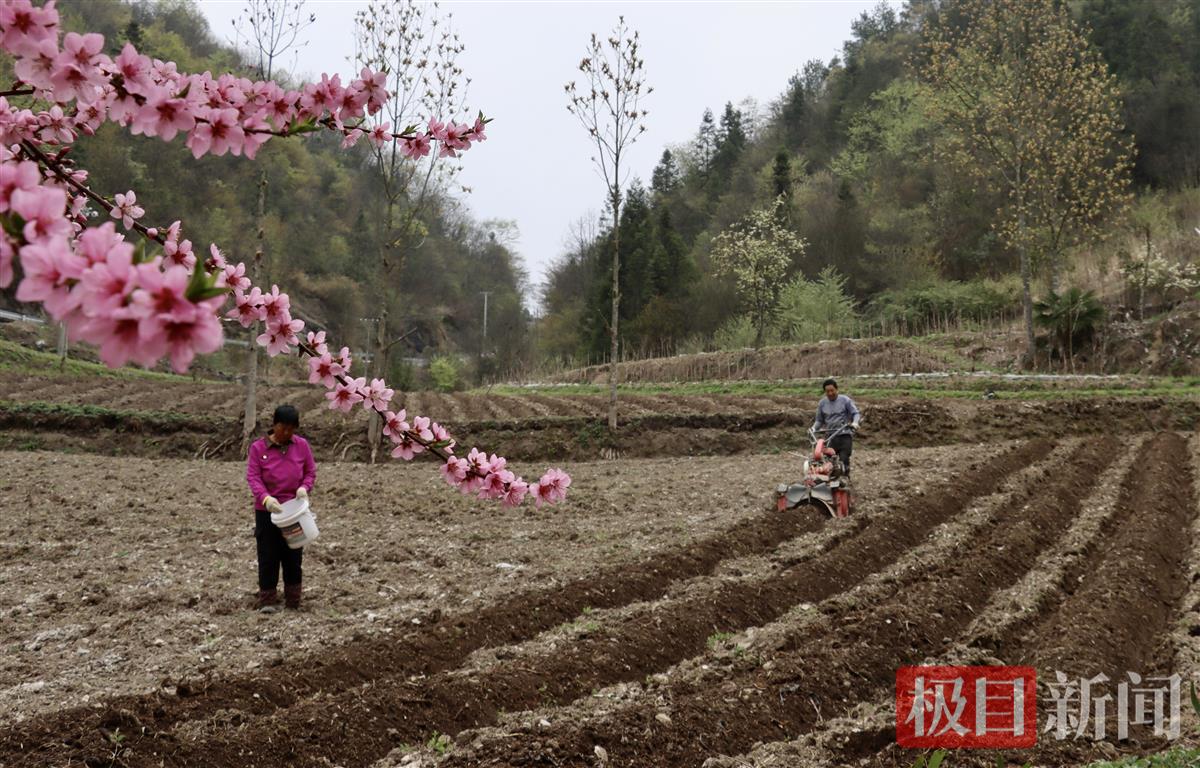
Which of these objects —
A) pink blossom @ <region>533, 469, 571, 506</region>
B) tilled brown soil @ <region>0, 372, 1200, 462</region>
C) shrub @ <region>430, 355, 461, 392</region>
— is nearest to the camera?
pink blossom @ <region>533, 469, 571, 506</region>

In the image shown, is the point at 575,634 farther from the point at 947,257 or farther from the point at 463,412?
the point at 947,257

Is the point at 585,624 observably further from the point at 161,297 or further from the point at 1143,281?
the point at 1143,281

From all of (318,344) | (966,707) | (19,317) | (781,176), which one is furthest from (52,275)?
(781,176)

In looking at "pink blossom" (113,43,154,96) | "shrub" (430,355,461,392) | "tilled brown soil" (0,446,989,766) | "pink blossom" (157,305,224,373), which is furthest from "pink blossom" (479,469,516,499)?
"shrub" (430,355,461,392)

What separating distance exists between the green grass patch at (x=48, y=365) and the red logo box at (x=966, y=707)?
26759mm

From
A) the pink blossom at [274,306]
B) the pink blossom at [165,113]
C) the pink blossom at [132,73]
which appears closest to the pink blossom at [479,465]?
the pink blossom at [274,306]

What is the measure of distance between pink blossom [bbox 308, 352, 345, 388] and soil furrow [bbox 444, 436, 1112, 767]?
6.76 feet

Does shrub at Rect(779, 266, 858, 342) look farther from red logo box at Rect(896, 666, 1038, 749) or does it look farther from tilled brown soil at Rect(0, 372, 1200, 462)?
red logo box at Rect(896, 666, 1038, 749)

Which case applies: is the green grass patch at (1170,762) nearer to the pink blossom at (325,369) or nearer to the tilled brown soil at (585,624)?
the tilled brown soil at (585,624)

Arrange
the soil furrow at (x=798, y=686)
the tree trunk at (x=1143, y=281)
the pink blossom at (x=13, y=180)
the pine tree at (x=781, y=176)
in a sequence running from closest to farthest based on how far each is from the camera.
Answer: the pink blossom at (x=13, y=180) → the soil furrow at (x=798, y=686) → the tree trunk at (x=1143, y=281) → the pine tree at (x=781, y=176)

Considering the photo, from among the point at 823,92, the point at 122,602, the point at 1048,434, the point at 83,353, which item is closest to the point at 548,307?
the point at 823,92

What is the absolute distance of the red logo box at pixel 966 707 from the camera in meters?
4.65

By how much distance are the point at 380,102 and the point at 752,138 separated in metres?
73.5

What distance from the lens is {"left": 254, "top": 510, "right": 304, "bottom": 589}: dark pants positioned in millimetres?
6562
